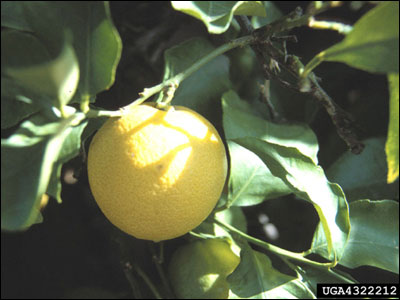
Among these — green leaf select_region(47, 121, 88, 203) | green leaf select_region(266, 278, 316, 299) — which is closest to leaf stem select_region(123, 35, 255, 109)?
green leaf select_region(47, 121, 88, 203)

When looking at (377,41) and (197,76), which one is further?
(197,76)

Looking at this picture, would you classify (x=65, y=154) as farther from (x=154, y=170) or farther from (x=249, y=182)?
(x=249, y=182)

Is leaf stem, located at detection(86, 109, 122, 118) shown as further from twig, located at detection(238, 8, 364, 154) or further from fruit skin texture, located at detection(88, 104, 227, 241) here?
twig, located at detection(238, 8, 364, 154)

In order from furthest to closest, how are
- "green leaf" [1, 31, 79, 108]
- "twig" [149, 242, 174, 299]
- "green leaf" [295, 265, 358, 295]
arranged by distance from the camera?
"twig" [149, 242, 174, 299] → "green leaf" [295, 265, 358, 295] → "green leaf" [1, 31, 79, 108]

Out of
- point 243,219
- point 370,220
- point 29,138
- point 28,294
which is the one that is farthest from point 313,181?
point 28,294

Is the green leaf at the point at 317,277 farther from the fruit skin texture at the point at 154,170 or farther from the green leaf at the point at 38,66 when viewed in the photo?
the green leaf at the point at 38,66

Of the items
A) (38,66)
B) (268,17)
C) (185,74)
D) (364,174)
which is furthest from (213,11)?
(364,174)
